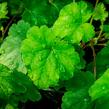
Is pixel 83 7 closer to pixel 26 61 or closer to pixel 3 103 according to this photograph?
pixel 26 61

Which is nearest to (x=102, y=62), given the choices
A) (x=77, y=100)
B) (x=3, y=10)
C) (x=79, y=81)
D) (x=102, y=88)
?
(x=79, y=81)

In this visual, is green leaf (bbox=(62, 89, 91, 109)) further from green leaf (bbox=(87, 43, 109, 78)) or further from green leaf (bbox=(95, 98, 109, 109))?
green leaf (bbox=(87, 43, 109, 78))

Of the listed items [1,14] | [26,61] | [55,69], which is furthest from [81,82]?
[1,14]

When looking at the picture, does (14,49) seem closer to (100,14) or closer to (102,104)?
(100,14)

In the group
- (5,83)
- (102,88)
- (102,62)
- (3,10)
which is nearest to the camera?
(102,88)

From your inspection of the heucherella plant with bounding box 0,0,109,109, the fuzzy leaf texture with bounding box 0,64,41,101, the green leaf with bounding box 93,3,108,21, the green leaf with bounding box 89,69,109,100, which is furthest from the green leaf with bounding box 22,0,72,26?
the green leaf with bounding box 89,69,109,100

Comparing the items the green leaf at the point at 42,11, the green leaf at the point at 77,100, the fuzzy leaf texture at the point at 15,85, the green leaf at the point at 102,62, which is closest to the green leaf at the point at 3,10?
the green leaf at the point at 42,11

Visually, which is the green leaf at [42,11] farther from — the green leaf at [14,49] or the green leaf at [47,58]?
the green leaf at [47,58]
